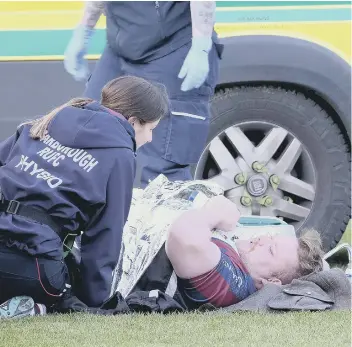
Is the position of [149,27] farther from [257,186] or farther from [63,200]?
[63,200]

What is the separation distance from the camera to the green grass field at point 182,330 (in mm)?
3564

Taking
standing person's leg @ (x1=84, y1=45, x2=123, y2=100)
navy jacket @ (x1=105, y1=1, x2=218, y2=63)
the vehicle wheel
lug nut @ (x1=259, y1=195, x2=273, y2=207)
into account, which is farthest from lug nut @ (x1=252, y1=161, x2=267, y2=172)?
standing person's leg @ (x1=84, y1=45, x2=123, y2=100)

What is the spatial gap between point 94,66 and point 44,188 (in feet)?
6.24

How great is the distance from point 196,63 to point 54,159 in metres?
1.52

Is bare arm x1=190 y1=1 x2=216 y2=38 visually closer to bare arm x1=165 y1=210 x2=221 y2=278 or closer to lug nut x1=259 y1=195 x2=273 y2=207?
lug nut x1=259 y1=195 x2=273 y2=207

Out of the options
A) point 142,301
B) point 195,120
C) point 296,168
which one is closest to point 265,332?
point 142,301

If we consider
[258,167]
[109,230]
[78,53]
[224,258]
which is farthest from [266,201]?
[109,230]

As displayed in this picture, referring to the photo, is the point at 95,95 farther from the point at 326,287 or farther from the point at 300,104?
the point at 326,287

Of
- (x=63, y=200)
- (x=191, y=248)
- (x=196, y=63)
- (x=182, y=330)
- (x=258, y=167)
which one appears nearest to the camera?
(x=182, y=330)

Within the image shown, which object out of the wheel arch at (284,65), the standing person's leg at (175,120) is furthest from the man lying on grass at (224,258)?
the wheel arch at (284,65)

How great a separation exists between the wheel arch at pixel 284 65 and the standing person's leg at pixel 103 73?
0.61 m

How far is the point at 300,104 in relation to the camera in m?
5.79

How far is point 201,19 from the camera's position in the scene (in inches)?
207

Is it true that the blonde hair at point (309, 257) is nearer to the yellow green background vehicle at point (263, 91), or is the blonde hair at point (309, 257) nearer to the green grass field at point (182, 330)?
the green grass field at point (182, 330)
